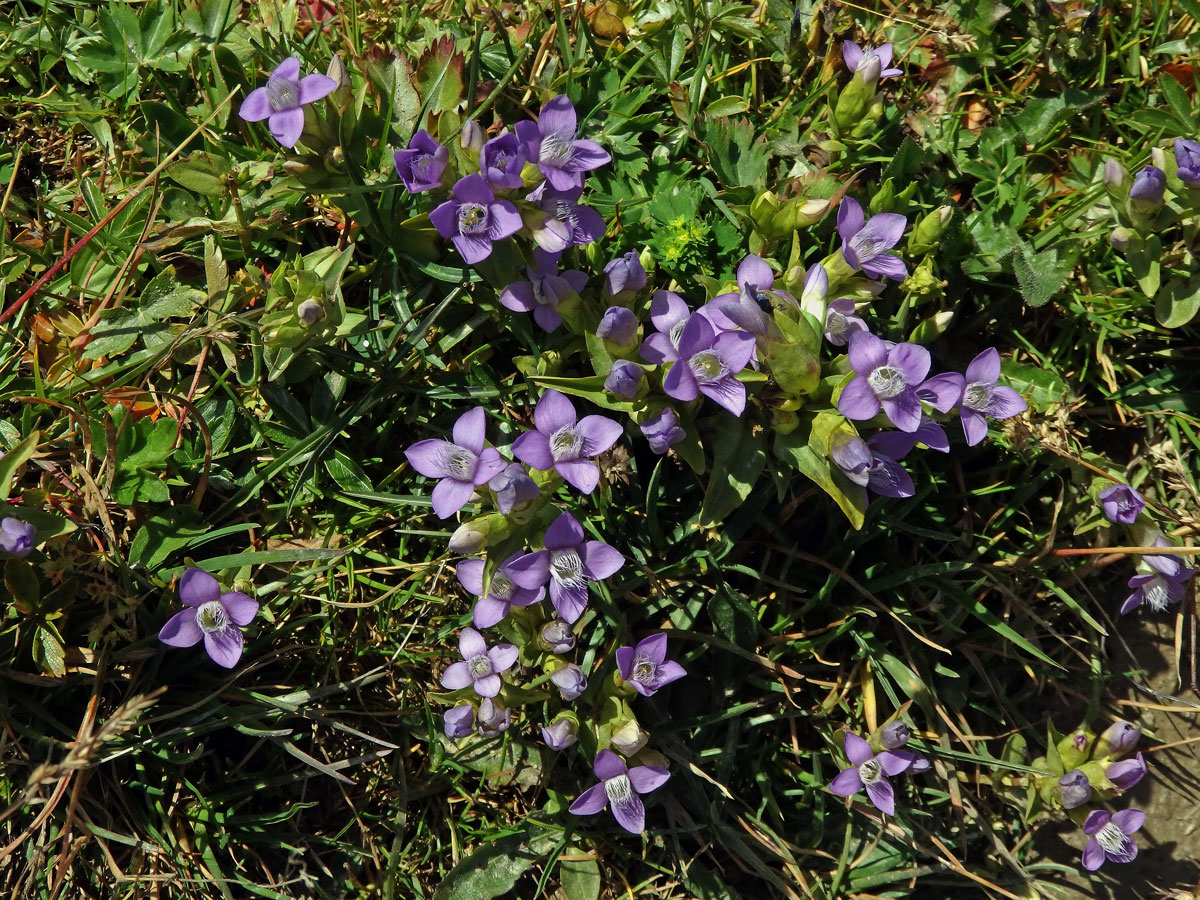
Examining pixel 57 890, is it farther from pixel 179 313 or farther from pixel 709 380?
pixel 709 380

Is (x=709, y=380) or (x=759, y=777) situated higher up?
(x=709, y=380)

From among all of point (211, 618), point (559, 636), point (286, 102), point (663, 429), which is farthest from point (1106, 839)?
point (286, 102)

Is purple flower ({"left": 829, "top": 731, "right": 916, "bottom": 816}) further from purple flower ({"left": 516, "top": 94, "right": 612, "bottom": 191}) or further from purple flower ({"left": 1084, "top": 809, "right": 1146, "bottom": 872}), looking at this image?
purple flower ({"left": 516, "top": 94, "right": 612, "bottom": 191})

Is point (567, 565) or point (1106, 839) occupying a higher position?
point (567, 565)

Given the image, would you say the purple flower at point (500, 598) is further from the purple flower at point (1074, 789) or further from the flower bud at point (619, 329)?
the purple flower at point (1074, 789)

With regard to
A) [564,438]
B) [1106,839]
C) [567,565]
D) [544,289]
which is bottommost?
[1106,839]

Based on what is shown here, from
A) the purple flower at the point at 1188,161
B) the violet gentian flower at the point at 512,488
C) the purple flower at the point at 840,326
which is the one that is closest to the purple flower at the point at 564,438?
the violet gentian flower at the point at 512,488

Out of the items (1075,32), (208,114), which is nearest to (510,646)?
(208,114)

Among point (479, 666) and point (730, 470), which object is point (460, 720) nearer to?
point (479, 666)
